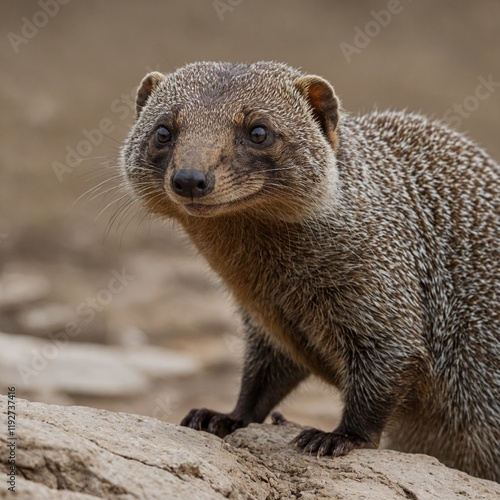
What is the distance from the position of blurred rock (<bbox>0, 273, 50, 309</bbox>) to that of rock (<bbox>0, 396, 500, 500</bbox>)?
7.59 meters

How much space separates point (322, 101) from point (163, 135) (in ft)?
3.72

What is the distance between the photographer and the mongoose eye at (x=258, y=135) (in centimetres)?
559

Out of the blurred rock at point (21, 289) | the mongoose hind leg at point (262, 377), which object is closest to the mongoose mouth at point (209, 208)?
the mongoose hind leg at point (262, 377)

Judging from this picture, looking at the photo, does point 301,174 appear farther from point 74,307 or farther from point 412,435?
point 74,307

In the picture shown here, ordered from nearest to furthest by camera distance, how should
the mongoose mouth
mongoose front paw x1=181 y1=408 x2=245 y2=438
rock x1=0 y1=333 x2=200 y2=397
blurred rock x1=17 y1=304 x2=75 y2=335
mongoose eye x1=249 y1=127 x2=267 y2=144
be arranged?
the mongoose mouth, mongoose eye x1=249 y1=127 x2=267 y2=144, mongoose front paw x1=181 y1=408 x2=245 y2=438, rock x1=0 y1=333 x2=200 y2=397, blurred rock x1=17 y1=304 x2=75 y2=335

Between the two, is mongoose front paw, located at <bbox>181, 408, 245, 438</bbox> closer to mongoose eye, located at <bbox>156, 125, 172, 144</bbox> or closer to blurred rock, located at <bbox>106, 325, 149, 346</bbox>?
mongoose eye, located at <bbox>156, 125, 172, 144</bbox>

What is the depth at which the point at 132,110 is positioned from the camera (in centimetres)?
1683

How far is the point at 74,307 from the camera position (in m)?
13.1

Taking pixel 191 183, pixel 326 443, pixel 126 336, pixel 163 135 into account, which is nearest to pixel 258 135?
pixel 163 135

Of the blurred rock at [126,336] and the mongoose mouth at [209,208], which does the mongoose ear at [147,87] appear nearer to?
the mongoose mouth at [209,208]

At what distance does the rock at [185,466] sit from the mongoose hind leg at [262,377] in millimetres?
584

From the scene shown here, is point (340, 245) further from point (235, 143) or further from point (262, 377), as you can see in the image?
point (262, 377)

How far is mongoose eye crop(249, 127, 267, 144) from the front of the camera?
5.59 metres

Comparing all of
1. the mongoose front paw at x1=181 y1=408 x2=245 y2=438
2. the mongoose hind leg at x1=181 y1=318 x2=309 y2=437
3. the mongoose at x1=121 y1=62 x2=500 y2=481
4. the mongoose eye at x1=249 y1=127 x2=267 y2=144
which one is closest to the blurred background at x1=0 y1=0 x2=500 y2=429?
the mongoose hind leg at x1=181 y1=318 x2=309 y2=437
